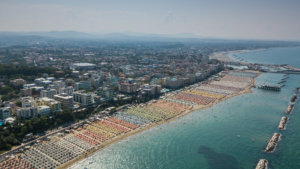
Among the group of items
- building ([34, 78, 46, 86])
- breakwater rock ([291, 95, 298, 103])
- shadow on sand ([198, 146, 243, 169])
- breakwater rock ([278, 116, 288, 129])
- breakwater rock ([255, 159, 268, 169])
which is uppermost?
building ([34, 78, 46, 86])

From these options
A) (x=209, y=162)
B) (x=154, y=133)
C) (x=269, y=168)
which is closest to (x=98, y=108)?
(x=154, y=133)

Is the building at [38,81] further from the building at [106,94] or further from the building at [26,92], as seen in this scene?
the building at [106,94]

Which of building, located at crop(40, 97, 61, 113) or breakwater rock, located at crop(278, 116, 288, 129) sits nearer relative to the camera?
breakwater rock, located at crop(278, 116, 288, 129)

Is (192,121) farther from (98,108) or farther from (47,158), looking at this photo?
(47,158)

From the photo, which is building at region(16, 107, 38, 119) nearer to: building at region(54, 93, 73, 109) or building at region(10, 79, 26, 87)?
building at region(54, 93, 73, 109)

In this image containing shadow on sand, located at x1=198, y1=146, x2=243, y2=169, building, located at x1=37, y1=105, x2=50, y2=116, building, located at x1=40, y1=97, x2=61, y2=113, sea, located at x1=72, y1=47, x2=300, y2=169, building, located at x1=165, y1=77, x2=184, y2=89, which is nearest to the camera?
shadow on sand, located at x1=198, y1=146, x2=243, y2=169

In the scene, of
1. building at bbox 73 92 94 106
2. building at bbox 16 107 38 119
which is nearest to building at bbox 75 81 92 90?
building at bbox 73 92 94 106

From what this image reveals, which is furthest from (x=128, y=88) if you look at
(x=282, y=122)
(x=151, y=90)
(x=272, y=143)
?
(x=272, y=143)
